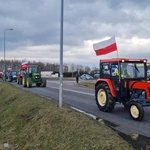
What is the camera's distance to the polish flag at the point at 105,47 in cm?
993

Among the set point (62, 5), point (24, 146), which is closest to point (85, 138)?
point (24, 146)

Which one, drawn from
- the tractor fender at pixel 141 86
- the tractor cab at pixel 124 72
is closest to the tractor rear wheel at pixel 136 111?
the tractor fender at pixel 141 86

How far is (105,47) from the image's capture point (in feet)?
33.3

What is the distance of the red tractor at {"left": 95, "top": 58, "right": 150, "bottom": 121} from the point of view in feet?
29.6

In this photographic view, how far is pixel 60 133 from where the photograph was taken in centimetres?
653

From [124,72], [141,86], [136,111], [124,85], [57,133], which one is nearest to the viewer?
[57,133]

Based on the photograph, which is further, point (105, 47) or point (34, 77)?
point (34, 77)

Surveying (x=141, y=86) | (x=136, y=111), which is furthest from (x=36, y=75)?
(x=136, y=111)

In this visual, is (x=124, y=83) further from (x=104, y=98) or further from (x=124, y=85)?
(x=104, y=98)

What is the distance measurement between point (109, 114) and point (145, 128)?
2537 millimetres

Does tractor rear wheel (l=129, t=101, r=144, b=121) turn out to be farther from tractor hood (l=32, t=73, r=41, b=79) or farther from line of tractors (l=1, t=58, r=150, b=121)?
tractor hood (l=32, t=73, r=41, b=79)

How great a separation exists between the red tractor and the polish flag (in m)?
0.45

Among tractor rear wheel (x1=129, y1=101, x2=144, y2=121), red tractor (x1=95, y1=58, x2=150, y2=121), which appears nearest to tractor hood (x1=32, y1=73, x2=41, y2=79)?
red tractor (x1=95, y1=58, x2=150, y2=121)

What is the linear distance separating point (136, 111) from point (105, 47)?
2.97 m
